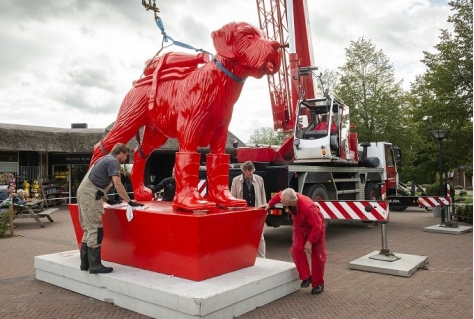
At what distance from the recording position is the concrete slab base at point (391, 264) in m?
5.59

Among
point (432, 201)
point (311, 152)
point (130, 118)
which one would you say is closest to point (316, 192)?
point (311, 152)

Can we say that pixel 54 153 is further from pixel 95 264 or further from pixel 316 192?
pixel 95 264

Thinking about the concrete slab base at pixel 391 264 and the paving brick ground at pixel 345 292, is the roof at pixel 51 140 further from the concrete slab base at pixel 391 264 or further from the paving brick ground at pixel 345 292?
the concrete slab base at pixel 391 264

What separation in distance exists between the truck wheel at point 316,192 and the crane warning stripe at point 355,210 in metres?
1.11

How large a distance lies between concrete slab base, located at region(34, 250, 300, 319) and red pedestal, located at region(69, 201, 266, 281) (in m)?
0.10

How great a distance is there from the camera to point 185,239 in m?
4.00

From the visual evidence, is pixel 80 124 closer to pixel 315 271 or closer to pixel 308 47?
pixel 308 47

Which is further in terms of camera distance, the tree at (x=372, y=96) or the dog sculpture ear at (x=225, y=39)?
the tree at (x=372, y=96)

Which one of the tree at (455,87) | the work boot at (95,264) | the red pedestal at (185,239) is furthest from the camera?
the tree at (455,87)

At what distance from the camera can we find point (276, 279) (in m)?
4.45

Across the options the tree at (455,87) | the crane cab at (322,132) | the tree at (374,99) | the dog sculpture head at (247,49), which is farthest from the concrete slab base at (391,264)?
the tree at (374,99)

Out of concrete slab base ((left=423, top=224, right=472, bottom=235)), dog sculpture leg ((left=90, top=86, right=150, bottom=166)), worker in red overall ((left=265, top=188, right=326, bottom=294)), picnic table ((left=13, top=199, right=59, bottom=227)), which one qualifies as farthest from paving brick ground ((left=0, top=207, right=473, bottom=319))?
picnic table ((left=13, top=199, right=59, bottom=227))

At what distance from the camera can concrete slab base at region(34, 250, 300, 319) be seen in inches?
143

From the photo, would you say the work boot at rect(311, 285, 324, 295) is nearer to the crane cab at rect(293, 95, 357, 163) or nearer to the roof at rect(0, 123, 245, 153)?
the crane cab at rect(293, 95, 357, 163)
